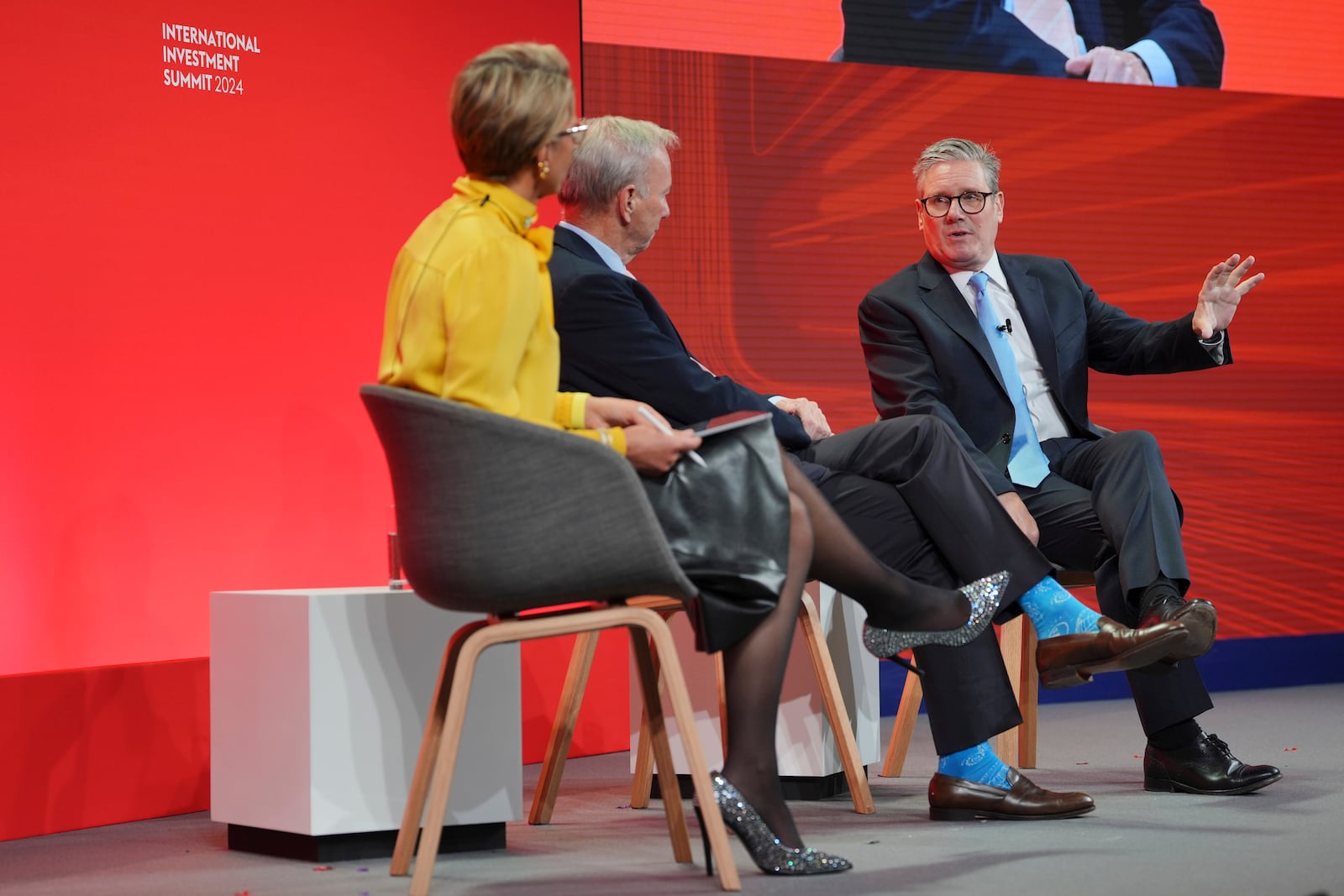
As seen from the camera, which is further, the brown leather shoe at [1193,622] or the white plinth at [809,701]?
the white plinth at [809,701]

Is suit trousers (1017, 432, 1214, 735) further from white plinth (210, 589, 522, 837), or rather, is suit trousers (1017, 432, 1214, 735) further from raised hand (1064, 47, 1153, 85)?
raised hand (1064, 47, 1153, 85)

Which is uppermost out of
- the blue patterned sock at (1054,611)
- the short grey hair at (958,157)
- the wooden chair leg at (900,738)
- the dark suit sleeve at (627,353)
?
the short grey hair at (958,157)

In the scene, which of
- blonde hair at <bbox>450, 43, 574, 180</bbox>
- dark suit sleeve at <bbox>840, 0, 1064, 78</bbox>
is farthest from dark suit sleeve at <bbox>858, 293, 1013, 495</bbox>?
dark suit sleeve at <bbox>840, 0, 1064, 78</bbox>

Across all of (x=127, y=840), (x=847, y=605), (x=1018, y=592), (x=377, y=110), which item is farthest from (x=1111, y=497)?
(x=377, y=110)

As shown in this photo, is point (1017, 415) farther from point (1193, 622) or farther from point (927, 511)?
point (1193, 622)

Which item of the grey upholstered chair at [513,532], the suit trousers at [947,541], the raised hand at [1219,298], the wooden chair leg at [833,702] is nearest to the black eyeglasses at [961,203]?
the raised hand at [1219,298]

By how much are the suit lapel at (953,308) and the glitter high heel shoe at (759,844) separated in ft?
4.53

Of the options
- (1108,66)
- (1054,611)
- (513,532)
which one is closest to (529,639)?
(513,532)

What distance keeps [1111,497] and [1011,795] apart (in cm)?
66

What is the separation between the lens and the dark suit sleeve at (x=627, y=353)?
2760 millimetres

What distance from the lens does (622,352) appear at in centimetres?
277

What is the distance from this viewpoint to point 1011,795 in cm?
283

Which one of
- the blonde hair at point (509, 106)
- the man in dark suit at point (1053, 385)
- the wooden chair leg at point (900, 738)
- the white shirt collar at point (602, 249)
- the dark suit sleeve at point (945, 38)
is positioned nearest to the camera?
the blonde hair at point (509, 106)

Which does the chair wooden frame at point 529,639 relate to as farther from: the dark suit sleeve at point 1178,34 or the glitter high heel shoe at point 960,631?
the dark suit sleeve at point 1178,34
